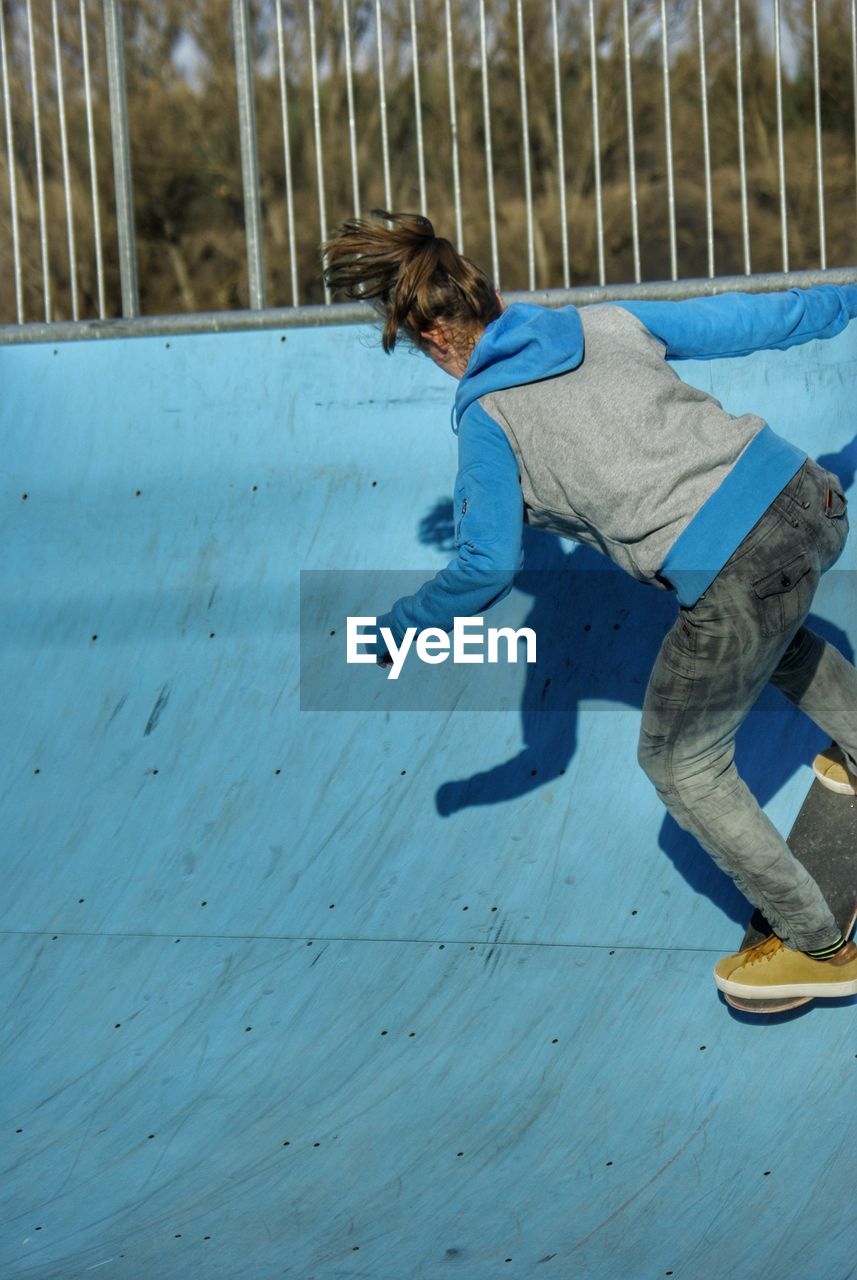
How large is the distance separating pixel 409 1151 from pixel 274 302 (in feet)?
28.2

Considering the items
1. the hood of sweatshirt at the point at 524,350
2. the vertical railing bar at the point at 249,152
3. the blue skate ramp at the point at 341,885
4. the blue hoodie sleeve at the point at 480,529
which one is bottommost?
the blue skate ramp at the point at 341,885

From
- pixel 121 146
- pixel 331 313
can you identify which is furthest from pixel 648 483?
pixel 121 146

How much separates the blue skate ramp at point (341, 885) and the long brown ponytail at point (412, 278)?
4.63 feet

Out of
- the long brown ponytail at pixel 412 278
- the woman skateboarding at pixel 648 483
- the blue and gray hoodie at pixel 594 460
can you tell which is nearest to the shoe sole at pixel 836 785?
the woman skateboarding at pixel 648 483

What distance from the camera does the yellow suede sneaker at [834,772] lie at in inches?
129

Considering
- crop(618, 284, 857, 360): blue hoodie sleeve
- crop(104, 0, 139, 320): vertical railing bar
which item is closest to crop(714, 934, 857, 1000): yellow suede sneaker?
crop(618, 284, 857, 360): blue hoodie sleeve

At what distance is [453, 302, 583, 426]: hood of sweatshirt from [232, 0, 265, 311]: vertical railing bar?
2076mm

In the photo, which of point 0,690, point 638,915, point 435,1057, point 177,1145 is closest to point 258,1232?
point 177,1145

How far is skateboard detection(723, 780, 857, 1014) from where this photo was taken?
3.10 m

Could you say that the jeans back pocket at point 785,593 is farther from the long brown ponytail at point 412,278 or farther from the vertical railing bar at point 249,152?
the vertical railing bar at point 249,152

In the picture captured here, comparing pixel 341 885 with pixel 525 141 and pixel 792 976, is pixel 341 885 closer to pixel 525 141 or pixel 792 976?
pixel 792 976

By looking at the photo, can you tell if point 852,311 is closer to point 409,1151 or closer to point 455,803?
point 455,803

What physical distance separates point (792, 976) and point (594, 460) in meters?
1.24

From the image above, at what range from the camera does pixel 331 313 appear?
4.28m
